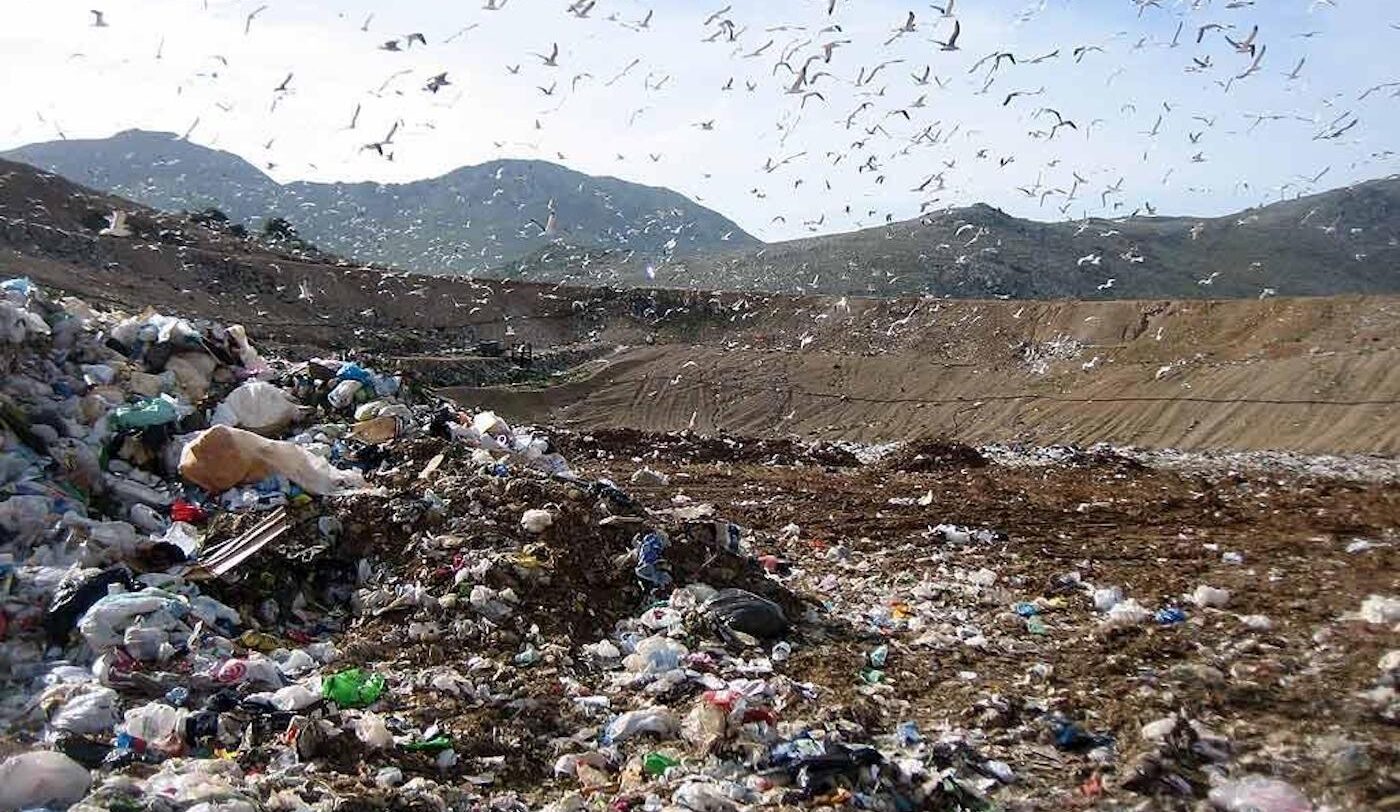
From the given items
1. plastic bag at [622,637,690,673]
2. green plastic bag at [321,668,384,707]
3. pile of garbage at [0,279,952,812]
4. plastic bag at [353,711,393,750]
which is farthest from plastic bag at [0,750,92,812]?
plastic bag at [622,637,690,673]

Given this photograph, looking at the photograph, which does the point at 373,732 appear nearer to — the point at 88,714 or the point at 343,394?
the point at 88,714

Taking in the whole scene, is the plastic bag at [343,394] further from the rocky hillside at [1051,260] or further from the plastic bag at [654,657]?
the rocky hillside at [1051,260]

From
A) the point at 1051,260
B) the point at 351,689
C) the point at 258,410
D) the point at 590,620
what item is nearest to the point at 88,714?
the point at 351,689

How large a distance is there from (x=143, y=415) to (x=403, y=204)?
359ft

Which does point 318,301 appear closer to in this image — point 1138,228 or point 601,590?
point 601,590

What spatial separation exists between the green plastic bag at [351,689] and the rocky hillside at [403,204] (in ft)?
293

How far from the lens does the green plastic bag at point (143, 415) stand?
5738mm

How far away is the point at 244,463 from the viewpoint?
18.1 feet

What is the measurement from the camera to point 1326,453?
45.4 ft

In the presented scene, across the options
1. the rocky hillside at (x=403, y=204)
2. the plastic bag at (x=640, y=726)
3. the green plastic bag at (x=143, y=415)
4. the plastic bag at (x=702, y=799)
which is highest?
the plastic bag at (x=702, y=799)

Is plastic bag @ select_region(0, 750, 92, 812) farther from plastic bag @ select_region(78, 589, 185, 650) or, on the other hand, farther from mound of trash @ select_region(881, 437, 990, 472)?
mound of trash @ select_region(881, 437, 990, 472)

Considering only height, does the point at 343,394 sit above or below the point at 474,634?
above

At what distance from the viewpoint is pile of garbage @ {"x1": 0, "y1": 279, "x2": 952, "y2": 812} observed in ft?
10.7

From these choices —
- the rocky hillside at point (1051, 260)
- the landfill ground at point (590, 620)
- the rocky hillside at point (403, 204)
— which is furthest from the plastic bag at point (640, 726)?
the rocky hillside at point (403, 204)
